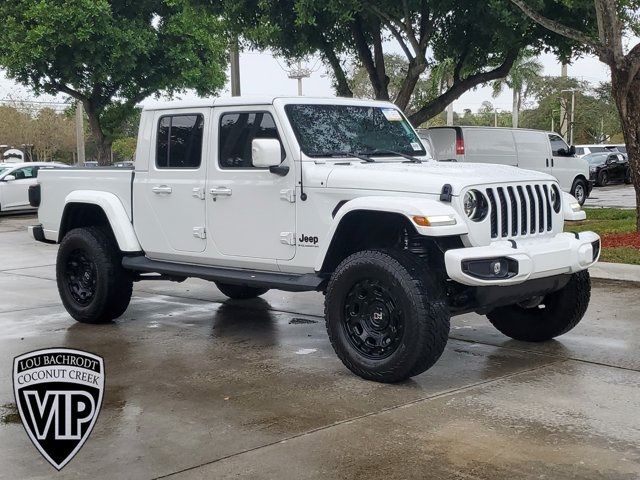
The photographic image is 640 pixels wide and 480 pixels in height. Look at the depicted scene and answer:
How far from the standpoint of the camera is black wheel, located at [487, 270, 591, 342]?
6516 millimetres

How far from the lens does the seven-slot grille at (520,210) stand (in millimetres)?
5695

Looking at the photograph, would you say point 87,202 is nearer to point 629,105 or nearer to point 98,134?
point 629,105

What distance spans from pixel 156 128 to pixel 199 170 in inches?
29.9

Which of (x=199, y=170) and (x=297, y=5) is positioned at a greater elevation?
(x=297, y=5)

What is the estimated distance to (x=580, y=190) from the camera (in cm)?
2095

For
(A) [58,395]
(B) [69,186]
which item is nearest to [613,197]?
(B) [69,186]

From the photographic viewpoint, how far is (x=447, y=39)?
1822 centimetres

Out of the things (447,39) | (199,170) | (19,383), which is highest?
(447,39)

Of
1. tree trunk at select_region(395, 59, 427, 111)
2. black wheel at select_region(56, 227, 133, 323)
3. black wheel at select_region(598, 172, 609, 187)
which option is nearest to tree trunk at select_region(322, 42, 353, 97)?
tree trunk at select_region(395, 59, 427, 111)

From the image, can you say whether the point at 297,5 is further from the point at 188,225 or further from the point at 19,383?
the point at 19,383

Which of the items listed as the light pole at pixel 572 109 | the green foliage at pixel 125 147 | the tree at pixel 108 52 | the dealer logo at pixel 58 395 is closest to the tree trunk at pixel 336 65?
the tree at pixel 108 52

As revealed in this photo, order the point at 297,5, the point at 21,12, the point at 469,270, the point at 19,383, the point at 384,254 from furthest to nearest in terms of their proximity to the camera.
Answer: the point at 21,12 → the point at 297,5 → the point at 384,254 → the point at 469,270 → the point at 19,383

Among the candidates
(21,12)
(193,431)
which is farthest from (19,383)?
(21,12)

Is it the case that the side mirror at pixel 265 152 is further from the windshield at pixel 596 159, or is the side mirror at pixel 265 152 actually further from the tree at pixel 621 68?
the windshield at pixel 596 159
